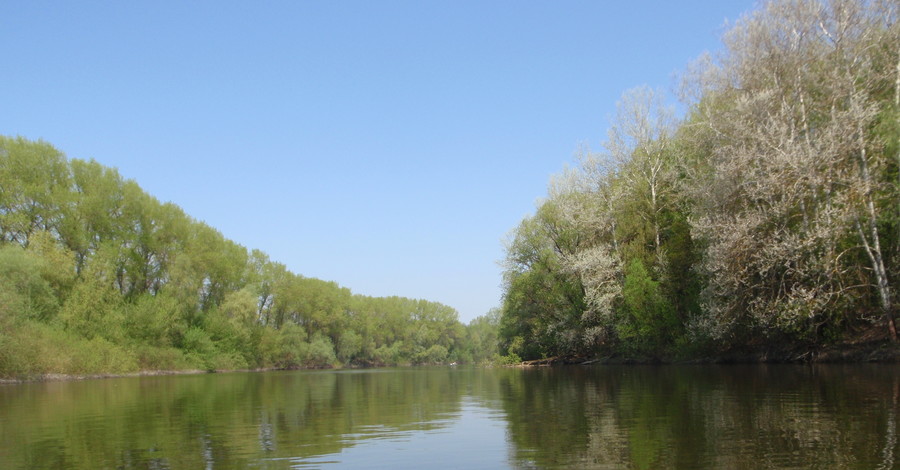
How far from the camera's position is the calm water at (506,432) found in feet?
28.7

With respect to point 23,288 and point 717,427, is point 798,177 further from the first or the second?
point 23,288

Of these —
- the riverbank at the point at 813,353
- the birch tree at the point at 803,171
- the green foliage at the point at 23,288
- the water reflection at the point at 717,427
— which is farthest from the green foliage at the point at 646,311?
the green foliage at the point at 23,288

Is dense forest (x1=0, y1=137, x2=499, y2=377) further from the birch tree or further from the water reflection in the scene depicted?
the birch tree

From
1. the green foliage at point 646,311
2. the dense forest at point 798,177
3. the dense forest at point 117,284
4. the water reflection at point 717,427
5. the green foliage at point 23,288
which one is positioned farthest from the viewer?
the dense forest at point 117,284

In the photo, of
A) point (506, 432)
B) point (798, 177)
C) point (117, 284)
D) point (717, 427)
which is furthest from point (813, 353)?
point (117, 284)

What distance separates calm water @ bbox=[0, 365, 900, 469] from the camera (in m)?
8.76

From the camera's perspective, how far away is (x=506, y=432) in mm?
11922

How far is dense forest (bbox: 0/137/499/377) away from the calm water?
30.9 m

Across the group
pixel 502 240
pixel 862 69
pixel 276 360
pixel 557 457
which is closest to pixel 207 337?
pixel 276 360

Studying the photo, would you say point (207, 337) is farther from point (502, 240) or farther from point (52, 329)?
point (502, 240)

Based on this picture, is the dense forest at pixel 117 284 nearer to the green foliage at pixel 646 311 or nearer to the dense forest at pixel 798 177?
the green foliage at pixel 646 311

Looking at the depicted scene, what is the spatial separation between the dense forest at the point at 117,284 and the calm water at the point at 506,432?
101 feet

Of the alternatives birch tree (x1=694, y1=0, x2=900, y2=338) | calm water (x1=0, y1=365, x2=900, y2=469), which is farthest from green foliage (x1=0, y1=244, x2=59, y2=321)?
birch tree (x1=694, y1=0, x2=900, y2=338)


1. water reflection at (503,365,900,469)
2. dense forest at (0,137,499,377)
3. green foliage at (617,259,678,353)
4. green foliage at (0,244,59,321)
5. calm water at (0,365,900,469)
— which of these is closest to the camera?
water reflection at (503,365,900,469)
